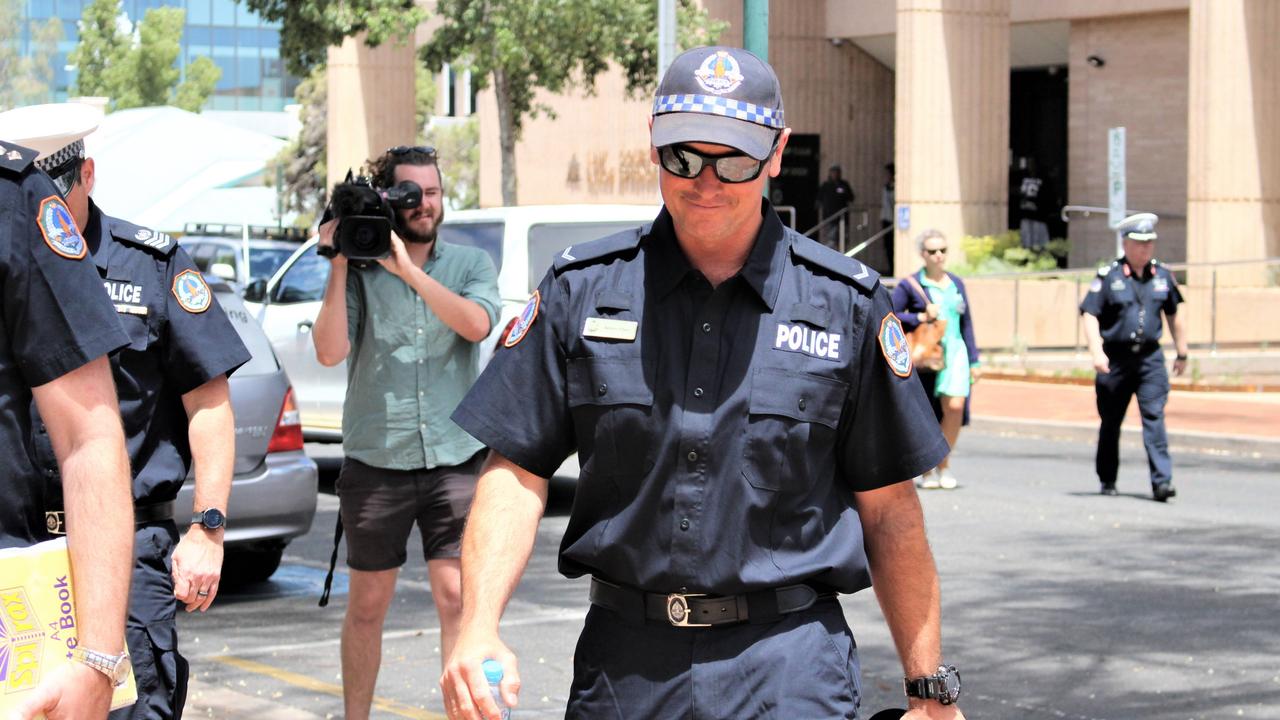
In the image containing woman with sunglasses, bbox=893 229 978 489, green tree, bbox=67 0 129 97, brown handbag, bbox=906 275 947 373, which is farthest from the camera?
green tree, bbox=67 0 129 97

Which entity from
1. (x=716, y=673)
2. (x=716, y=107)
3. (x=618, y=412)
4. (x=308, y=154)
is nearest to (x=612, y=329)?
(x=618, y=412)

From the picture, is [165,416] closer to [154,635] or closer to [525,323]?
[154,635]

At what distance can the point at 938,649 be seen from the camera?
11.7 ft

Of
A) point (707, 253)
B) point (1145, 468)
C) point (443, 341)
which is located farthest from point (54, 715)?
point (1145, 468)

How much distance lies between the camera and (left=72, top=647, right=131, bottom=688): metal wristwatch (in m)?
3.14

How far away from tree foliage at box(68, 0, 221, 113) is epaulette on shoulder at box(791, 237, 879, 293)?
6864cm

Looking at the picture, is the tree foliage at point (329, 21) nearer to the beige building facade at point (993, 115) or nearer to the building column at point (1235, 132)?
the beige building facade at point (993, 115)

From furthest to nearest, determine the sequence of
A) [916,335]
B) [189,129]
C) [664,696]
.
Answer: [189,129], [916,335], [664,696]

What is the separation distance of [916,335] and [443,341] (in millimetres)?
6858

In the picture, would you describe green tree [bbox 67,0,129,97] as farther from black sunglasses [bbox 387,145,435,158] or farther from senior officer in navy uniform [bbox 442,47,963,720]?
senior officer in navy uniform [bbox 442,47,963,720]

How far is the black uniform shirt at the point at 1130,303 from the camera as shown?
42.2 ft

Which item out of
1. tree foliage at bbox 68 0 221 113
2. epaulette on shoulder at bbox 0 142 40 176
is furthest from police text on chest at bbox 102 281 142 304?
tree foliage at bbox 68 0 221 113

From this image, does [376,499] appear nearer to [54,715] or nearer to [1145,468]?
[54,715]

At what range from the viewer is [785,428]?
3438 mm
